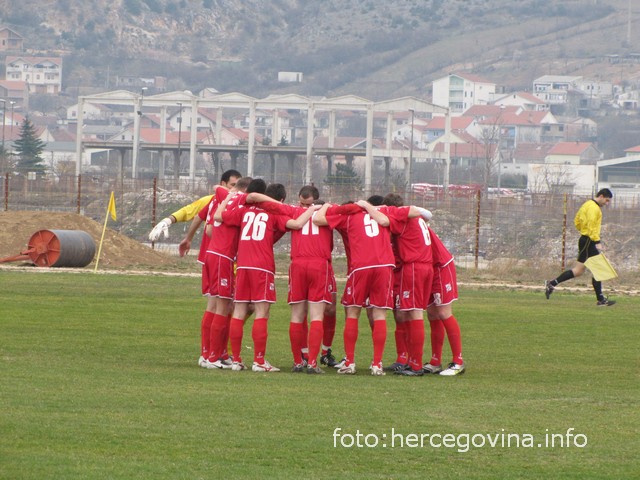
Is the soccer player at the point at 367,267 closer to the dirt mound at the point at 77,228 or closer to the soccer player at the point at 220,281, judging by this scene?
the soccer player at the point at 220,281

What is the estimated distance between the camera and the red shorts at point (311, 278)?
1295 centimetres

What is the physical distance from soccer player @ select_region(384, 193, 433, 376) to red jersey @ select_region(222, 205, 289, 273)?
1219 mm

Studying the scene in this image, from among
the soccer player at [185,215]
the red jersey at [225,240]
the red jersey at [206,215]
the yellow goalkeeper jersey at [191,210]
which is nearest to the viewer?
the red jersey at [225,240]

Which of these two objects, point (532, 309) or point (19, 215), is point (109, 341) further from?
point (19, 215)

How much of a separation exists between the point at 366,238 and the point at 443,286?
1.13 metres

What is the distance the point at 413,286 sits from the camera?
1321 centimetres

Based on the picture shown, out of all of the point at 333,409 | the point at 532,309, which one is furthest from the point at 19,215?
the point at 333,409

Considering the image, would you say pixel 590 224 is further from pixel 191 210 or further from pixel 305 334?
pixel 305 334

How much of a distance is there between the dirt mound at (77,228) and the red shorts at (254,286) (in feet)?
66.3

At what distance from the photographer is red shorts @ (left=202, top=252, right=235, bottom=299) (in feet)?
44.0

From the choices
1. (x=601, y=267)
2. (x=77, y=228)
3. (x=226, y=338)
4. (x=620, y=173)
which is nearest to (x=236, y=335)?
(x=226, y=338)

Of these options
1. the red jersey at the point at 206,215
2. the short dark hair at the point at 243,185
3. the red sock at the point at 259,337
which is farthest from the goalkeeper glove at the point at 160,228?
the red sock at the point at 259,337

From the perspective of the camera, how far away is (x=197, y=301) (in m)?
22.2

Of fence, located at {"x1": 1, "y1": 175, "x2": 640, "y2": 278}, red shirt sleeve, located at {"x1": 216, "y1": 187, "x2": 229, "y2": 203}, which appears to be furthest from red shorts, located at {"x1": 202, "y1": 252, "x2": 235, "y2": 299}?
fence, located at {"x1": 1, "y1": 175, "x2": 640, "y2": 278}
